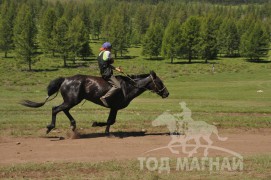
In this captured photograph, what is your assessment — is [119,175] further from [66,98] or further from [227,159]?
[66,98]

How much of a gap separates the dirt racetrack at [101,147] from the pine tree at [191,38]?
90.6 metres

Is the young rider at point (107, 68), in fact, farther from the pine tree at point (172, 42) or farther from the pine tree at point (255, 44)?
the pine tree at point (255, 44)

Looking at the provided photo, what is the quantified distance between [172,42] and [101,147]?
91.8 m

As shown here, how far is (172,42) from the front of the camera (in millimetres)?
101562

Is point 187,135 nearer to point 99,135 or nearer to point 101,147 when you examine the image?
point 99,135

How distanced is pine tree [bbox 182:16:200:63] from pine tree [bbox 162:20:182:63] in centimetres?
209

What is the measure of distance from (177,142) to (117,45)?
101726 millimetres

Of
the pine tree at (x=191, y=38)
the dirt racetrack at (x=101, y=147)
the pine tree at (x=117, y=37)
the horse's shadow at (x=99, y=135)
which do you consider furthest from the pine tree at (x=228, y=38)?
the horse's shadow at (x=99, y=135)

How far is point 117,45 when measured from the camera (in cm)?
11275

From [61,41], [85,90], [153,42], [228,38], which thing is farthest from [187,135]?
[228,38]

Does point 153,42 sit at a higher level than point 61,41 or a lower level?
lower
